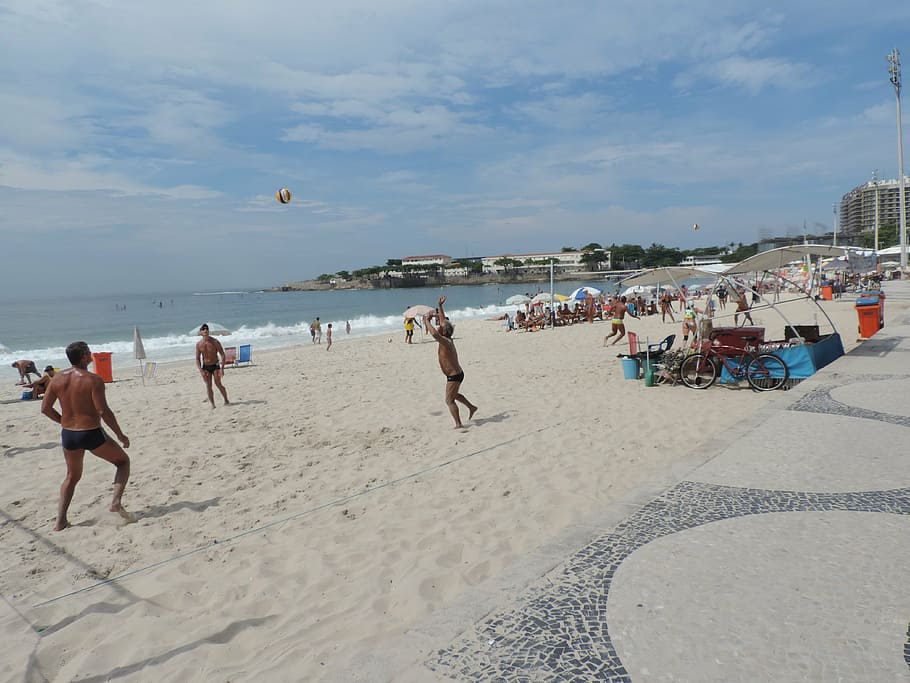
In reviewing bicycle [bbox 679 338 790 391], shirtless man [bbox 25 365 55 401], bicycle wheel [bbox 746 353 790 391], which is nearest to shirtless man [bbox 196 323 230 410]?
shirtless man [bbox 25 365 55 401]

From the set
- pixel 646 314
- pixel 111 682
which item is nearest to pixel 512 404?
pixel 111 682

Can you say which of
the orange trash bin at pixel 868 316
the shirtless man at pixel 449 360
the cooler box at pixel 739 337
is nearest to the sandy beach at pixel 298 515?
the shirtless man at pixel 449 360

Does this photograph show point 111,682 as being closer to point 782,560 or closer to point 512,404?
point 782,560

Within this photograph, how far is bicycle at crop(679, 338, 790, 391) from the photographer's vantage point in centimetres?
843

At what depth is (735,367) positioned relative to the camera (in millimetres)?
8648

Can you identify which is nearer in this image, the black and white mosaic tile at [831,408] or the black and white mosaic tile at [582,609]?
the black and white mosaic tile at [582,609]

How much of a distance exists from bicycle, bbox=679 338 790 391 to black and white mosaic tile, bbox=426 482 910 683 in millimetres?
4641

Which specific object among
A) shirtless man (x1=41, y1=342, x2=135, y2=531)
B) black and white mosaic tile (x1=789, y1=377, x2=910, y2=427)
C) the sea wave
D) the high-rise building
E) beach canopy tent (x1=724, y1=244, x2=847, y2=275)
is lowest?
the sea wave

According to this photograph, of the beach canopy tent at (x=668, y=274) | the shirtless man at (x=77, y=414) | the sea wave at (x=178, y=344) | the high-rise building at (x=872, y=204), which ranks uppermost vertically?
the high-rise building at (x=872, y=204)

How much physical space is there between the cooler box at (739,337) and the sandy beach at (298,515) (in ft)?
2.39

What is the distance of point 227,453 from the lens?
673cm

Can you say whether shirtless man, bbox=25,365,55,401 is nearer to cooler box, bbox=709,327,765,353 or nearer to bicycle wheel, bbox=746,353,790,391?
cooler box, bbox=709,327,765,353

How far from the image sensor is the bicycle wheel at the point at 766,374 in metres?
8.41

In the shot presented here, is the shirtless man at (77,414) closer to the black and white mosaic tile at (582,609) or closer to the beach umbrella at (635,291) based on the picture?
the black and white mosaic tile at (582,609)
